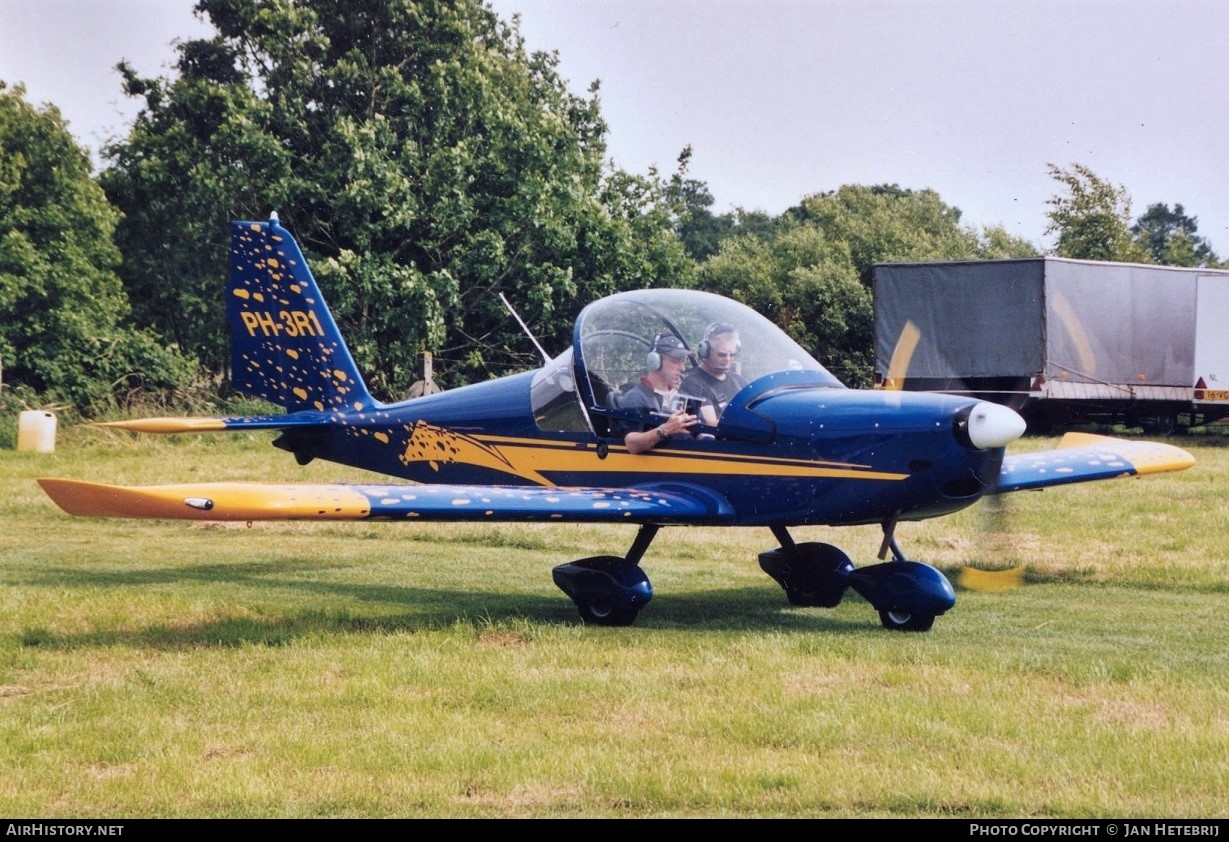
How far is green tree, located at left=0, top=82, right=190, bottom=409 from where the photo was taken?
96.5 feet

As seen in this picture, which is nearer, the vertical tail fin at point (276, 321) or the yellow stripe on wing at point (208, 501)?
the yellow stripe on wing at point (208, 501)

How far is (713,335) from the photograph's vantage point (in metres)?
9.20

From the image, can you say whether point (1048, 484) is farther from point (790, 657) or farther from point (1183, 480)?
point (1183, 480)

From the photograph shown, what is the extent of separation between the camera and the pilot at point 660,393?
9.23m

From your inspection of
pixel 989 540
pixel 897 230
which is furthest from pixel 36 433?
pixel 897 230

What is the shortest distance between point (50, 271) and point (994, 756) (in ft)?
94.1

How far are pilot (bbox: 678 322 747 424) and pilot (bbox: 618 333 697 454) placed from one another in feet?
0.37

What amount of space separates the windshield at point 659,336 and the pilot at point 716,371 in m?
0.04

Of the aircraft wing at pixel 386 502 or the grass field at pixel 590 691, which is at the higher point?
the aircraft wing at pixel 386 502

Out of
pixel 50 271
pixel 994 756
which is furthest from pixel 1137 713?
pixel 50 271

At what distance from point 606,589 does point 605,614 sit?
20 cm

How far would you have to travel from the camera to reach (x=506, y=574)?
12.0 metres

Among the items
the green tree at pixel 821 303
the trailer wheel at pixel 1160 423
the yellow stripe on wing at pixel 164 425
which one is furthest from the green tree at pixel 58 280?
the trailer wheel at pixel 1160 423

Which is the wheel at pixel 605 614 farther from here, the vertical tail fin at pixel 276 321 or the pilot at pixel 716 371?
the vertical tail fin at pixel 276 321
